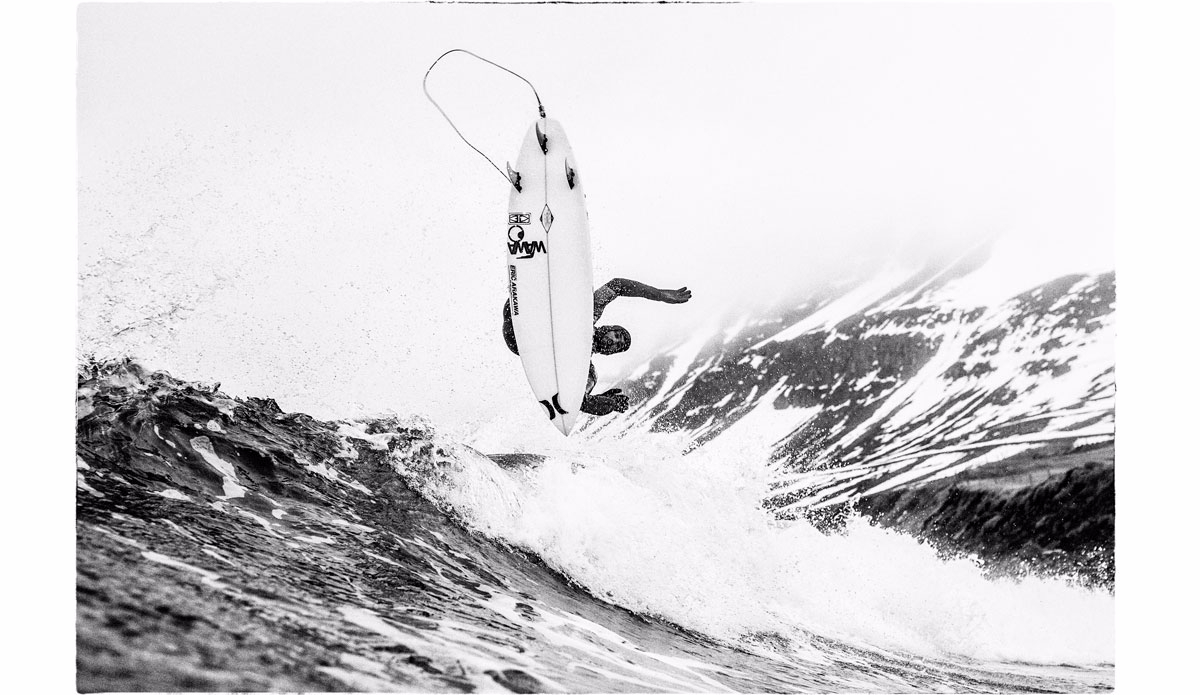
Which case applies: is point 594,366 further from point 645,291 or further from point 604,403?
point 645,291

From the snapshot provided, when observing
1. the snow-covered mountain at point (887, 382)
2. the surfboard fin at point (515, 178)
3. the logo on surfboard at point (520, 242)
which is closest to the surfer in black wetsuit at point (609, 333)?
the snow-covered mountain at point (887, 382)

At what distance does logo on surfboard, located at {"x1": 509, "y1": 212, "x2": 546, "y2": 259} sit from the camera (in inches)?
144

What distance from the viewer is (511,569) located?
3.73 m

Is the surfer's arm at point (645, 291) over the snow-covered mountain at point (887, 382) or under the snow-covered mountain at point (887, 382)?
over

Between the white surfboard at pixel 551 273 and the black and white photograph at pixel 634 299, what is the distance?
0.01 meters

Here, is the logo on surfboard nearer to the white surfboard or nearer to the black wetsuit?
the white surfboard

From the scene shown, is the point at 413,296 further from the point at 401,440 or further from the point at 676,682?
the point at 676,682

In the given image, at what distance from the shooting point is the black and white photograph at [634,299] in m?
3.75

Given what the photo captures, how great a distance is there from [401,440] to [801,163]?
2151 millimetres

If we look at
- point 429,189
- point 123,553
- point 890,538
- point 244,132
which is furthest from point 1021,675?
point 244,132

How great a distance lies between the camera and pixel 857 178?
395cm

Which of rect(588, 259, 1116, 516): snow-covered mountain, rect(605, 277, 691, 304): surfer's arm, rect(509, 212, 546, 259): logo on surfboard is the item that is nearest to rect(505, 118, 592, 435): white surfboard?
rect(509, 212, 546, 259): logo on surfboard

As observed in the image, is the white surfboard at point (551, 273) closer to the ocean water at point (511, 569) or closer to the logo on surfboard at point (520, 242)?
the logo on surfboard at point (520, 242)

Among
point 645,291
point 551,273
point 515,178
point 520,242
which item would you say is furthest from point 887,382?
point 515,178
